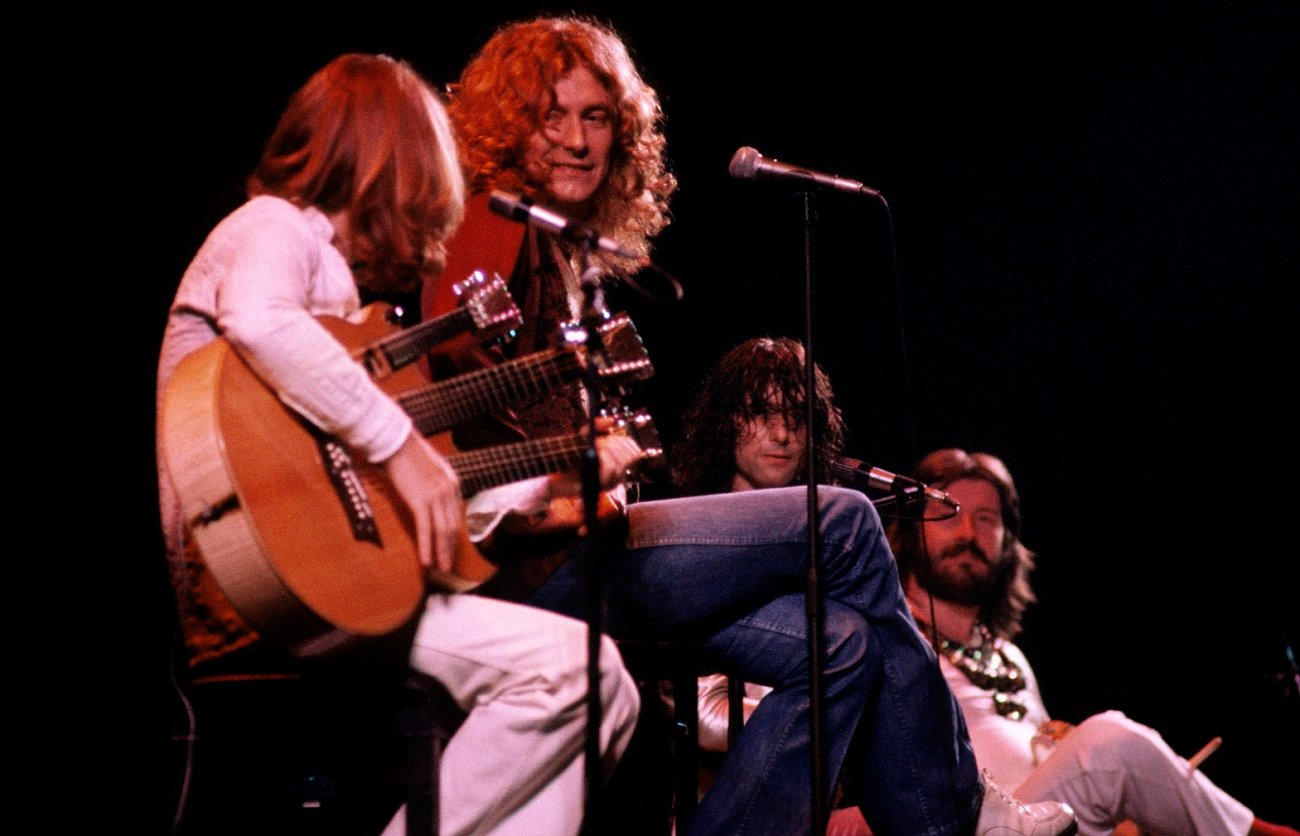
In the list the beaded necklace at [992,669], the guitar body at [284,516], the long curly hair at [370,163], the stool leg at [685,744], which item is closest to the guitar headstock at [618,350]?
the long curly hair at [370,163]

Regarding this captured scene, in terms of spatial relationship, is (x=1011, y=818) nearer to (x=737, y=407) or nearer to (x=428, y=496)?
(x=428, y=496)

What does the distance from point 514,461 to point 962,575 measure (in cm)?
268

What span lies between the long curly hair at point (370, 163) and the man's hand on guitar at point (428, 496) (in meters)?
0.43

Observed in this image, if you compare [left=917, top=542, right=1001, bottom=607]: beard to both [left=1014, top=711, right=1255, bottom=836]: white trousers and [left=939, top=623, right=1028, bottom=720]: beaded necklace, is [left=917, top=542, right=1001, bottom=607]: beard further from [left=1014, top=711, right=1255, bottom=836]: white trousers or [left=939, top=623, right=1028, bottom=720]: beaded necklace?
[left=1014, top=711, right=1255, bottom=836]: white trousers

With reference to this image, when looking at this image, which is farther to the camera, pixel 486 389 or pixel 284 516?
pixel 486 389

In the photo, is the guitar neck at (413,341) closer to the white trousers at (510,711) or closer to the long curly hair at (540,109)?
the white trousers at (510,711)

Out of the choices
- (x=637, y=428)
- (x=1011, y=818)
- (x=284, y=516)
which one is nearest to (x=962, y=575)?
(x=1011, y=818)

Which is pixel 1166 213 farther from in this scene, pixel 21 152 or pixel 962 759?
pixel 21 152

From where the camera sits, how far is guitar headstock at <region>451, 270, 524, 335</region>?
2.03 metres

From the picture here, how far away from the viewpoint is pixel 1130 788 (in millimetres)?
3289

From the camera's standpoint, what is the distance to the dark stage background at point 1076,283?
4688 millimetres

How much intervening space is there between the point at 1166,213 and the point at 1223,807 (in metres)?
2.62

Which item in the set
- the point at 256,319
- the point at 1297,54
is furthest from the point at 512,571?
the point at 1297,54

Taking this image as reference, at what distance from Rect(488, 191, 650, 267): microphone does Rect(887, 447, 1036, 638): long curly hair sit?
9.08 feet
